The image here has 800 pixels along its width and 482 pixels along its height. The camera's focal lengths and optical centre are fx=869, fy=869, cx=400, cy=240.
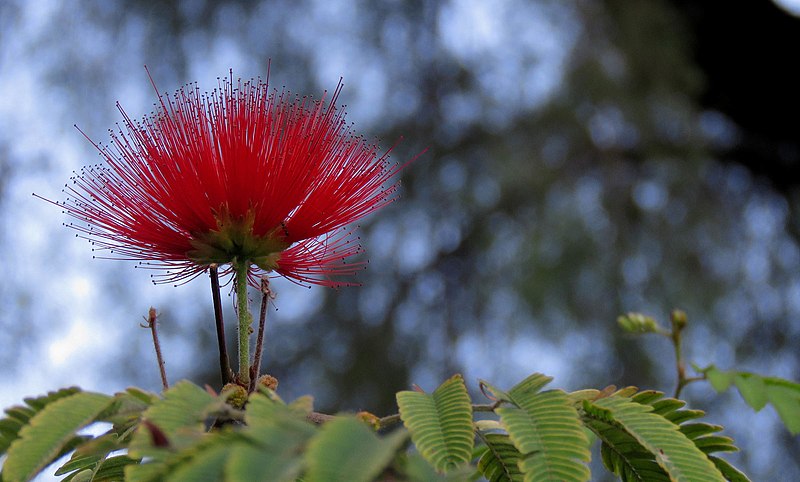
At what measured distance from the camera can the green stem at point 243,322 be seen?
132 centimetres

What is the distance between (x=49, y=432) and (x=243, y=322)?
0.45 m

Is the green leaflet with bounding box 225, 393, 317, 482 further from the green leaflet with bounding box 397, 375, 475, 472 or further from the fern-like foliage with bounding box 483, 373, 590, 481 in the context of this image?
the fern-like foliage with bounding box 483, 373, 590, 481

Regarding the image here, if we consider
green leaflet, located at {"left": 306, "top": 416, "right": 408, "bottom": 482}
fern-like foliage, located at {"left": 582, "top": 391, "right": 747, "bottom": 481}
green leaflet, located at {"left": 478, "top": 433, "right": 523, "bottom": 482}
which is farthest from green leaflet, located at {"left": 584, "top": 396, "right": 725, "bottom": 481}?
green leaflet, located at {"left": 306, "top": 416, "right": 408, "bottom": 482}

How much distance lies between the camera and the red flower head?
4.83 ft

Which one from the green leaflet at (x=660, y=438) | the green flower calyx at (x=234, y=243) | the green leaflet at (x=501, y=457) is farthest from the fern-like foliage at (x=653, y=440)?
the green flower calyx at (x=234, y=243)

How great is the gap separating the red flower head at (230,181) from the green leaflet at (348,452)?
0.70 metres

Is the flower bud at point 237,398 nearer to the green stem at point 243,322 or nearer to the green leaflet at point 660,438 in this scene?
the green stem at point 243,322

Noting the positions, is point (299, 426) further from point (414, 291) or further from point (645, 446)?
point (414, 291)

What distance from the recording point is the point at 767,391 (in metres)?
1.74

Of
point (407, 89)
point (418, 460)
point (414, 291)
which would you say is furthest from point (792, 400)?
point (407, 89)

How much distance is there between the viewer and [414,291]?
5422mm

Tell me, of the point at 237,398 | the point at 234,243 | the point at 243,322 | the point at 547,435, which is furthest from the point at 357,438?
the point at 234,243

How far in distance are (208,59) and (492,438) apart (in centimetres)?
454

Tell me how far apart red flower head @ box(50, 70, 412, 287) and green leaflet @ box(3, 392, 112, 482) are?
1.67 ft
